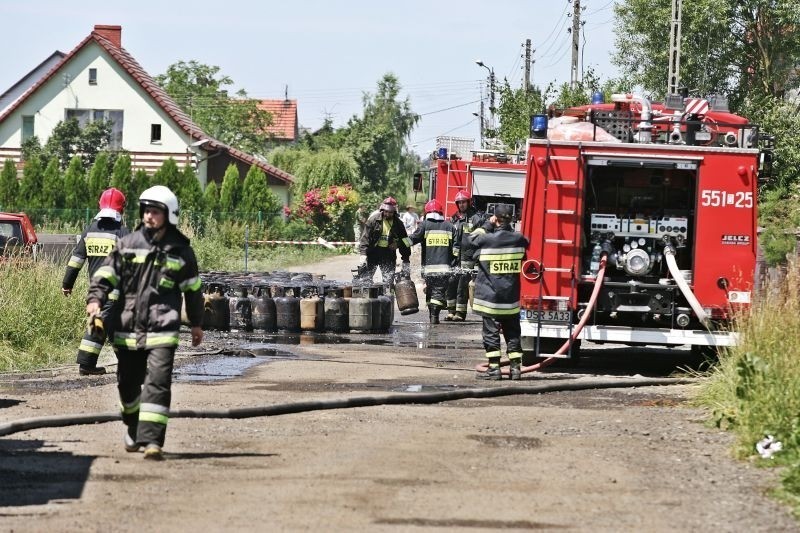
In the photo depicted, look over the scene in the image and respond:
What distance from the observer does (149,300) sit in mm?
9148

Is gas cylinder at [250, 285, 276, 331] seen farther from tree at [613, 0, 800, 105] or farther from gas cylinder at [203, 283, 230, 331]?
tree at [613, 0, 800, 105]

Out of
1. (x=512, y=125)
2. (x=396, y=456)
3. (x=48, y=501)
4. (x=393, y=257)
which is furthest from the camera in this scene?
(x=512, y=125)

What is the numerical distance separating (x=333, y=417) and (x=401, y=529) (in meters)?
3.96

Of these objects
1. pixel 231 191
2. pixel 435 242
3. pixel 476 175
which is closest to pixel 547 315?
pixel 435 242

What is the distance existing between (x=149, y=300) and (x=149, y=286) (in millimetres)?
90

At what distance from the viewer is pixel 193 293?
9.29m

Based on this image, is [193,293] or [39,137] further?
[39,137]

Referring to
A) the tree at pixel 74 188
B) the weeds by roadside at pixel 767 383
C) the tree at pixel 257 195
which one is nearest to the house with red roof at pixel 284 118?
the tree at pixel 257 195

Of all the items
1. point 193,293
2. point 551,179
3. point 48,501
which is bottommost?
point 48,501

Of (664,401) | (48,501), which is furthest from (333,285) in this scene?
(48,501)

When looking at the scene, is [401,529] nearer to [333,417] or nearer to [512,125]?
[333,417]

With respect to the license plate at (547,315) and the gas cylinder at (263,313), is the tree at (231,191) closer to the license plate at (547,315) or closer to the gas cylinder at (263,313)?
the gas cylinder at (263,313)

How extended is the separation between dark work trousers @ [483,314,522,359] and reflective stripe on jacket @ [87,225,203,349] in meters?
5.21

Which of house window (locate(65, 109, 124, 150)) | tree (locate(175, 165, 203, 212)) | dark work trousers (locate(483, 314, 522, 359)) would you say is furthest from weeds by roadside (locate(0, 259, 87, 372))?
house window (locate(65, 109, 124, 150))
